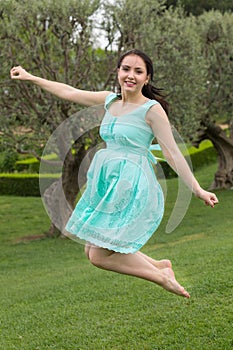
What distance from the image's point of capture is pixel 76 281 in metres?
9.08

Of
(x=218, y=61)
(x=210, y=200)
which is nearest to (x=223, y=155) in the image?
(x=218, y=61)

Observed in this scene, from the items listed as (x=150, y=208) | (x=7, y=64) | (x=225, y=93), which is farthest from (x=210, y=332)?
(x=225, y=93)

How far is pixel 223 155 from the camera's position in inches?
748

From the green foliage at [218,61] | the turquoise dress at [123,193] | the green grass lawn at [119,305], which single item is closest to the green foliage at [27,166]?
the green foliage at [218,61]

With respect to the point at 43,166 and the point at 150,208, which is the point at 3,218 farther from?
the point at 150,208

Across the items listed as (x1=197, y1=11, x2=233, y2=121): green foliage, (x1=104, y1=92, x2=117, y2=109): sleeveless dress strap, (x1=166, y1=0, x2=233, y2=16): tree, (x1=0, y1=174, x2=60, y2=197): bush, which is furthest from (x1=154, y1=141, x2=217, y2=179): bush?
(x1=104, y1=92, x2=117, y2=109): sleeveless dress strap

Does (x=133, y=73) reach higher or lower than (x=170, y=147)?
higher

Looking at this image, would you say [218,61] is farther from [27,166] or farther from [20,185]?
[27,166]

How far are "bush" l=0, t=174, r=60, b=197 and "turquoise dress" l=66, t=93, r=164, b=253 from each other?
56.9ft

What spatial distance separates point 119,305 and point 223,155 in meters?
Result: 12.5

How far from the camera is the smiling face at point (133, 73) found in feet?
15.0

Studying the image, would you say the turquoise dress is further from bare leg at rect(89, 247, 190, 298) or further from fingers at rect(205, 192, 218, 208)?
fingers at rect(205, 192, 218, 208)

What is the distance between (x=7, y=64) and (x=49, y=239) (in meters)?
4.21

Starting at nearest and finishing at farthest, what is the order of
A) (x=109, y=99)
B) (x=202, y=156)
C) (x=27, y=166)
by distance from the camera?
(x=109, y=99) → (x=27, y=166) → (x=202, y=156)
